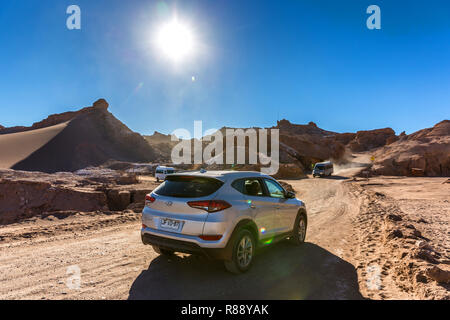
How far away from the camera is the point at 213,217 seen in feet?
13.3

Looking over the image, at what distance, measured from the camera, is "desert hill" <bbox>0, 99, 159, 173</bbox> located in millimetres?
55906

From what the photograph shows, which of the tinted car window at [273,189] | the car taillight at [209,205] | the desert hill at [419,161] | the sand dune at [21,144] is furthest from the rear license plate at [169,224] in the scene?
the sand dune at [21,144]

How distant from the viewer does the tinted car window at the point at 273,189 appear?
560cm

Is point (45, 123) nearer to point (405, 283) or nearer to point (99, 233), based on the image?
point (99, 233)

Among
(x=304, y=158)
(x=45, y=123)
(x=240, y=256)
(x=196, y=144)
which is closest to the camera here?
(x=240, y=256)

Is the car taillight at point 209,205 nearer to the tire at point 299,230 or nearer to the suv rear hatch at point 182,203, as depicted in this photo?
the suv rear hatch at point 182,203

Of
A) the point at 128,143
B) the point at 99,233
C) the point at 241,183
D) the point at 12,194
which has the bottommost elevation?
the point at 99,233

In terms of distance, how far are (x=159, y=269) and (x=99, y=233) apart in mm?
3736

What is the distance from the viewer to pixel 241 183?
4.86 meters

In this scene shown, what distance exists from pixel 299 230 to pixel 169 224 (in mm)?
3470

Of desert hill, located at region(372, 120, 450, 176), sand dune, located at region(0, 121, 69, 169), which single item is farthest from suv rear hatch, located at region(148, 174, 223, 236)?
sand dune, located at region(0, 121, 69, 169)

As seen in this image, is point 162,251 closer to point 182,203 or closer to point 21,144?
point 182,203

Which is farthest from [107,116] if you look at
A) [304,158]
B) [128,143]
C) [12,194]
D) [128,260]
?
[128,260]
